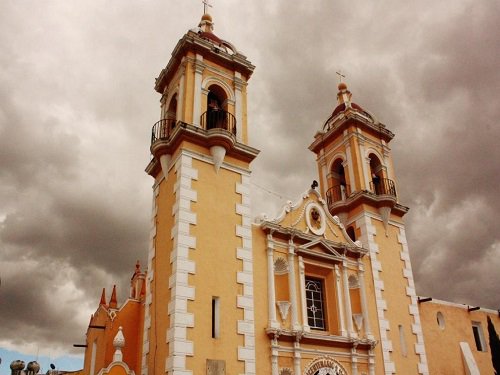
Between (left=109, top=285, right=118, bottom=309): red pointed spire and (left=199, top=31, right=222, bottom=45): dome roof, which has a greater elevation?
(left=199, top=31, right=222, bottom=45): dome roof

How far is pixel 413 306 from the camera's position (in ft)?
62.5

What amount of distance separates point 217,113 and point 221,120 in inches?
11.4

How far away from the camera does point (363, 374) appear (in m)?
15.8

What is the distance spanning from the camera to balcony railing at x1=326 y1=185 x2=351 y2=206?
71.2 ft

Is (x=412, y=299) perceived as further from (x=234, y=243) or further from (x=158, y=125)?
(x=158, y=125)

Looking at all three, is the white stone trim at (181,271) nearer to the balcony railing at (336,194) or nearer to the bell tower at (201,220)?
the bell tower at (201,220)

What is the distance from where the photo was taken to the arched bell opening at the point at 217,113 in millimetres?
16828

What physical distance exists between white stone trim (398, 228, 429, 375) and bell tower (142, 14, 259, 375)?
26.0 ft

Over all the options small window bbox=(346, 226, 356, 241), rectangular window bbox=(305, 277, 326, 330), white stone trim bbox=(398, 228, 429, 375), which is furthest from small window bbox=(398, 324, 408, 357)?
small window bbox=(346, 226, 356, 241)

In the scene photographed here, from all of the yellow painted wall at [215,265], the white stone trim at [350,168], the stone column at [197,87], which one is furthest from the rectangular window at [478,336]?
the stone column at [197,87]

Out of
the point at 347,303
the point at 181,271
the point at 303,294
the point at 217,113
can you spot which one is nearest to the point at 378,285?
the point at 347,303

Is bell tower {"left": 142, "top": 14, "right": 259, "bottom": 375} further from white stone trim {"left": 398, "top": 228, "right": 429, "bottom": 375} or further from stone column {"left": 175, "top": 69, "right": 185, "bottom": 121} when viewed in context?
white stone trim {"left": 398, "top": 228, "right": 429, "bottom": 375}

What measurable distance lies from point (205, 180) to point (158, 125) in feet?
12.0

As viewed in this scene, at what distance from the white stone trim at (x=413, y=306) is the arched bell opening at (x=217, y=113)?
909 cm
